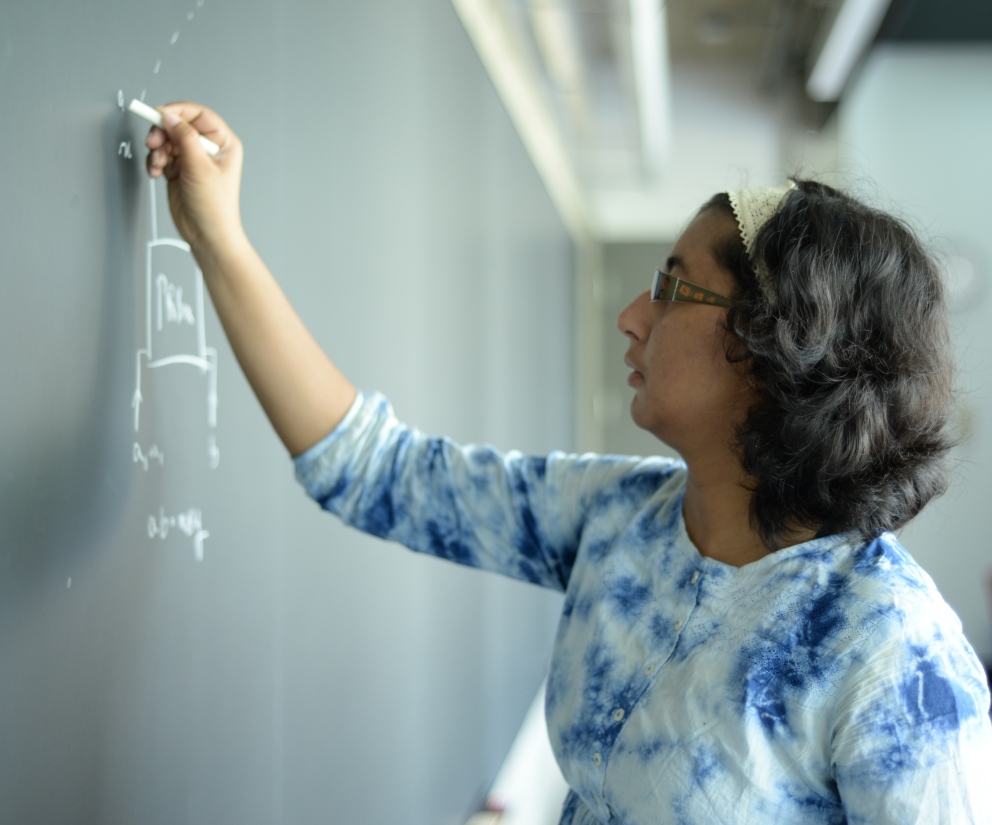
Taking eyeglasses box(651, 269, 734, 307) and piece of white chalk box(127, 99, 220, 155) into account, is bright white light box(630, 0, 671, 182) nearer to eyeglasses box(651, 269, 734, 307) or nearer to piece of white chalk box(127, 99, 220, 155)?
eyeglasses box(651, 269, 734, 307)

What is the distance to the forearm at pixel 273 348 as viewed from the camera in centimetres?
106

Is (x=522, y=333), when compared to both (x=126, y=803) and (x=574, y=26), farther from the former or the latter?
(x=126, y=803)

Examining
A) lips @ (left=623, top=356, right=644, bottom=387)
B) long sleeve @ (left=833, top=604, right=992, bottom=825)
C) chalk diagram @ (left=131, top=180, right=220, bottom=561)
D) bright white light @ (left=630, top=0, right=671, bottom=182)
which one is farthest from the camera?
bright white light @ (left=630, top=0, right=671, bottom=182)

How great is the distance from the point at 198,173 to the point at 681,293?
59 cm

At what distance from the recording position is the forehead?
107 centimetres

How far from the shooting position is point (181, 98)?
1.07 meters

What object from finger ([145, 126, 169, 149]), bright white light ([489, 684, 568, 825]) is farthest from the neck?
bright white light ([489, 684, 568, 825])

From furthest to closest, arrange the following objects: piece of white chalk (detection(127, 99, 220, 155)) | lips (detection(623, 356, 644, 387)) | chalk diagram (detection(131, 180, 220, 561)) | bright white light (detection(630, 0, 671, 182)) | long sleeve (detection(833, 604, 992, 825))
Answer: bright white light (detection(630, 0, 671, 182)) < lips (detection(623, 356, 644, 387)) < chalk diagram (detection(131, 180, 220, 561)) < piece of white chalk (detection(127, 99, 220, 155)) < long sleeve (detection(833, 604, 992, 825))

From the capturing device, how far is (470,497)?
4.09ft

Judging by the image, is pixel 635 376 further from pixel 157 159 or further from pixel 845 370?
pixel 157 159

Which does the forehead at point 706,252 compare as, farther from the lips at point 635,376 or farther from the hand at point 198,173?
the hand at point 198,173

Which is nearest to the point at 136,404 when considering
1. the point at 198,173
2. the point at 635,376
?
the point at 198,173

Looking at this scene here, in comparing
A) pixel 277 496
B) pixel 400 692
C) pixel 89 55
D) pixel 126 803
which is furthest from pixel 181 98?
pixel 400 692

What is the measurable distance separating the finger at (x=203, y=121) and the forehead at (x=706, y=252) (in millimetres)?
576
